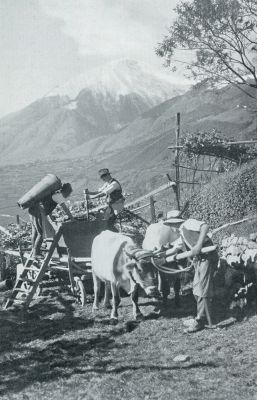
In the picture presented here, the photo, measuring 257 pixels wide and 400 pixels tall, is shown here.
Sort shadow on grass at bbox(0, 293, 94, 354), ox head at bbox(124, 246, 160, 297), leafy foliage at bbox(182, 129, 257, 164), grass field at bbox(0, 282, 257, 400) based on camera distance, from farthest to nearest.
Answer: leafy foliage at bbox(182, 129, 257, 164)
shadow on grass at bbox(0, 293, 94, 354)
ox head at bbox(124, 246, 160, 297)
grass field at bbox(0, 282, 257, 400)

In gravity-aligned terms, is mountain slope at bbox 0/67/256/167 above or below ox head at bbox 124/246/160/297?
above

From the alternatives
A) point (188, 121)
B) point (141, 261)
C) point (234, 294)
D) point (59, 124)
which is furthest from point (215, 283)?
point (59, 124)

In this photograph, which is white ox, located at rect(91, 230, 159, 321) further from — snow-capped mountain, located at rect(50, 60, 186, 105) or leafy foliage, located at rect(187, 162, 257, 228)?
snow-capped mountain, located at rect(50, 60, 186, 105)

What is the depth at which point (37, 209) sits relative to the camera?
39.1ft

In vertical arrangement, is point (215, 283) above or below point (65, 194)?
below

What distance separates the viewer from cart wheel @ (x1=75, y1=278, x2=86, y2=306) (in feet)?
37.6

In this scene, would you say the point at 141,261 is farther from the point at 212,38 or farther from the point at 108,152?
the point at 108,152

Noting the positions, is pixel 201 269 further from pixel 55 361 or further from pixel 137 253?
pixel 55 361

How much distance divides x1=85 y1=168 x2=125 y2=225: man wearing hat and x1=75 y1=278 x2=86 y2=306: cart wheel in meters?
1.81

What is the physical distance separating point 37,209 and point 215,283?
5.02m

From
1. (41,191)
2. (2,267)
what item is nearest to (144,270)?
(41,191)

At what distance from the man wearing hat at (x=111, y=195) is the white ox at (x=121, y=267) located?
0.98m

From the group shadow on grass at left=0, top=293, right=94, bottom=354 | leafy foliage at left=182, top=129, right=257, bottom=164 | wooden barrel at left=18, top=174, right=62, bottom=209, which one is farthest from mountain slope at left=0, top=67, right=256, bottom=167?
shadow on grass at left=0, top=293, right=94, bottom=354

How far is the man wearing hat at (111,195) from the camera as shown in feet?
38.5
